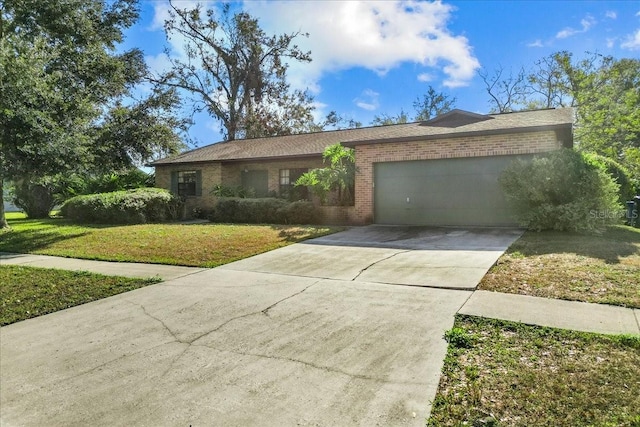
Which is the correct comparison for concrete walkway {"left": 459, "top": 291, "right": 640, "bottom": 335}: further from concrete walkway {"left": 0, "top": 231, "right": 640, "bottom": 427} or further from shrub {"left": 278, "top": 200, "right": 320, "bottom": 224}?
shrub {"left": 278, "top": 200, "right": 320, "bottom": 224}

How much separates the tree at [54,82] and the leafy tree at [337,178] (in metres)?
7.44

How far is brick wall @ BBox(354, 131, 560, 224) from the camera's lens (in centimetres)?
1110

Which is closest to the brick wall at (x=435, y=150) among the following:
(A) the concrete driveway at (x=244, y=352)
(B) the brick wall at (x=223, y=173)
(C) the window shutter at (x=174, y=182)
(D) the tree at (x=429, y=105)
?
(B) the brick wall at (x=223, y=173)

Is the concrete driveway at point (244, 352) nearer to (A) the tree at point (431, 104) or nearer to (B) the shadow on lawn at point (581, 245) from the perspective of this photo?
(B) the shadow on lawn at point (581, 245)

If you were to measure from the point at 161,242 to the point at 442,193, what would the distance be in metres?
8.47

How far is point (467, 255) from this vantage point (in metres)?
7.66

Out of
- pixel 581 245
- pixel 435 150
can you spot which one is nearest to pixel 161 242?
pixel 435 150

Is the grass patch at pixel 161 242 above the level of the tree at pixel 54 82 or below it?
below

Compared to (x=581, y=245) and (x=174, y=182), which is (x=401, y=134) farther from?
(x=174, y=182)

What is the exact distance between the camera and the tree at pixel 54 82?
1082 centimetres

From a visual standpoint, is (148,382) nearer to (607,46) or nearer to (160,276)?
(160,276)

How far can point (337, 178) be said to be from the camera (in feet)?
45.6

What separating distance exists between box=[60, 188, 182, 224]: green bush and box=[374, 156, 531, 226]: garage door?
378 inches

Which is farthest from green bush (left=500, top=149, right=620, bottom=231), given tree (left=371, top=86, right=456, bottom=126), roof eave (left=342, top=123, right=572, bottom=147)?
tree (left=371, top=86, right=456, bottom=126)
